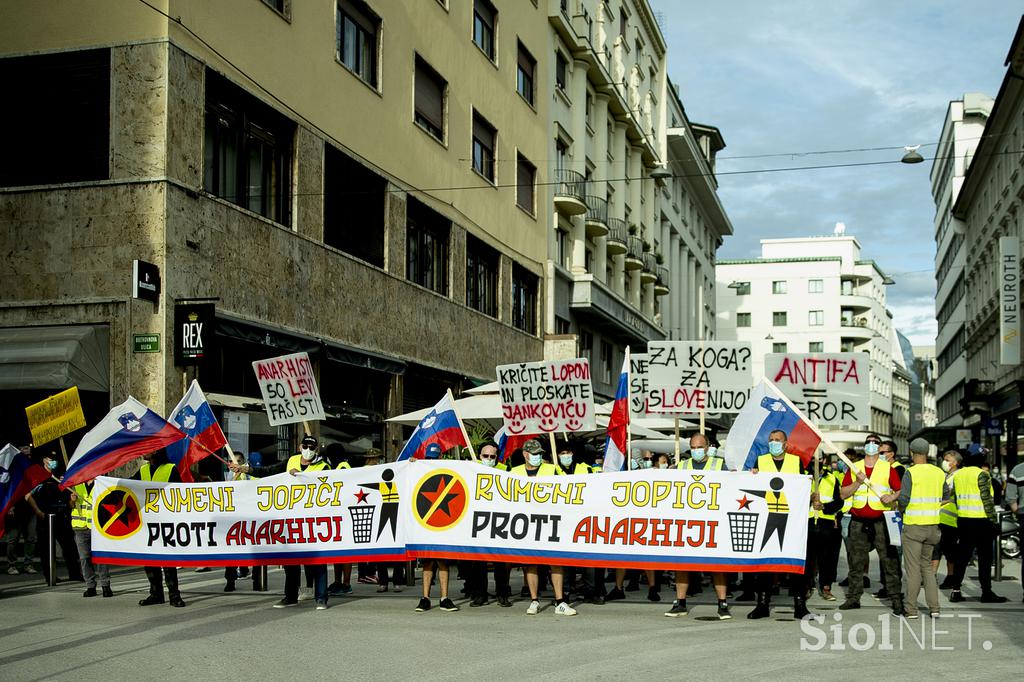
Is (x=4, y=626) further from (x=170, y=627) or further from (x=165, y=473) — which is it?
(x=165, y=473)

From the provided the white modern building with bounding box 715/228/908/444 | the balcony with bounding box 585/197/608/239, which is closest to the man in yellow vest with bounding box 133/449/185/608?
the balcony with bounding box 585/197/608/239

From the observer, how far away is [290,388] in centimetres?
1609

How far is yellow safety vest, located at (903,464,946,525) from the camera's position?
39.9 feet

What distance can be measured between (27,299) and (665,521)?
35.6ft

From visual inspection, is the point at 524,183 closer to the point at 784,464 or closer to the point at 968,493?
the point at 968,493

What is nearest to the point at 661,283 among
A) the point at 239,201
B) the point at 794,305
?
the point at 239,201

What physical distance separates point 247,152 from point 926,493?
522 inches

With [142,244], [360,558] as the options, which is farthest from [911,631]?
[142,244]

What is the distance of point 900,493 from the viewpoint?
1222cm

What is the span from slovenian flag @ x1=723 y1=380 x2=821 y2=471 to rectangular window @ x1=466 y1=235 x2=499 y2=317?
19.4 m

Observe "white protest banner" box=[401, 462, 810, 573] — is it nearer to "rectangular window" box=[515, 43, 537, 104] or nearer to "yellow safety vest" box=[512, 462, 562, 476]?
"yellow safety vest" box=[512, 462, 562, 476]

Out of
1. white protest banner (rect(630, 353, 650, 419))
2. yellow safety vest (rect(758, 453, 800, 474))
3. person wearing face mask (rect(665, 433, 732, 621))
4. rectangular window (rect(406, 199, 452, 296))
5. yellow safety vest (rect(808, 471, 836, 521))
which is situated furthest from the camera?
rectangular window (rect(406, 199, 452, 296))

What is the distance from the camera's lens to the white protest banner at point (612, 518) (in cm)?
1224

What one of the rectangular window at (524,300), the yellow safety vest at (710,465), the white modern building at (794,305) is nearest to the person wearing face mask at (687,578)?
the yellow safety vest at (710,465)
